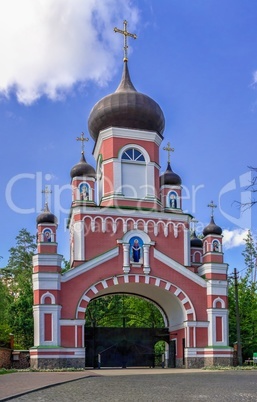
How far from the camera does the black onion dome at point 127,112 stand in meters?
32.1

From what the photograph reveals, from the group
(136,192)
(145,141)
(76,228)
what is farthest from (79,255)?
(145,141)

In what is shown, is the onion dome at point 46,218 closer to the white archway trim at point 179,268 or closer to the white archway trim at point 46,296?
the white archway trim at point 46,296

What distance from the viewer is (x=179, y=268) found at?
29.0 metres

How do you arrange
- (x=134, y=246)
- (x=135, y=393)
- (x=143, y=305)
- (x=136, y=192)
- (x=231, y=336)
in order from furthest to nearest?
(x=143, y=305) → (x=231, y=336) → (x=136, y=192) → (x=134, y=246) → (x=135, y=393)

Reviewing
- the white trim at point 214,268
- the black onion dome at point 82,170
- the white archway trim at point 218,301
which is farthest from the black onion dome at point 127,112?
the white archway trim at point 218,301

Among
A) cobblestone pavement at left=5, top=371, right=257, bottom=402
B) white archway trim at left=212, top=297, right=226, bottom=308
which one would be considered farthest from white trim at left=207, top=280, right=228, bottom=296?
cobblestone pavement at left=5, top=371, right=257, bottom=402

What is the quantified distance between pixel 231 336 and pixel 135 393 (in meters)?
24.9

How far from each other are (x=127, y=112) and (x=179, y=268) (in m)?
9.76

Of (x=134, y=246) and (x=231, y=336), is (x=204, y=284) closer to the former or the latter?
(x=134, y=246)

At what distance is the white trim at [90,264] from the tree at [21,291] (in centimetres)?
1011

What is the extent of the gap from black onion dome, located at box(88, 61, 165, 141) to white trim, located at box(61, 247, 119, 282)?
806 centimetres

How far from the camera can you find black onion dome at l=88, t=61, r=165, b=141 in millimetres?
32062

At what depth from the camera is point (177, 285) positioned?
28.9m

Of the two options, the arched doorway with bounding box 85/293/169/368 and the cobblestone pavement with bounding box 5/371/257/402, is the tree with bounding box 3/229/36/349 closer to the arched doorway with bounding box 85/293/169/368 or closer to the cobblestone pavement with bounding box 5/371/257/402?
the arched doorway with bounding box 85/293/169/368
